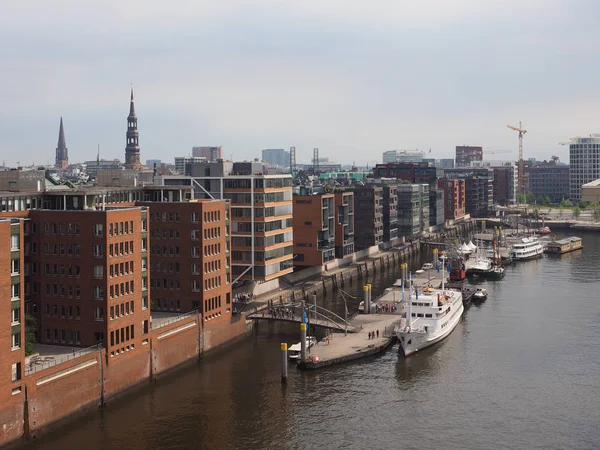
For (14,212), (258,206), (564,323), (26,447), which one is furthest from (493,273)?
(26,447)

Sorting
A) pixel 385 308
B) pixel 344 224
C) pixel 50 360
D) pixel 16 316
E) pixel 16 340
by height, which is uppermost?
pixel 344 224

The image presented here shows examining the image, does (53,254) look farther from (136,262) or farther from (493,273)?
(493,273)

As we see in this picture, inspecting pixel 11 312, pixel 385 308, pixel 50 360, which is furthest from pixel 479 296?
pixel 11 312

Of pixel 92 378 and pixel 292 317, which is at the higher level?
pixel 292 317

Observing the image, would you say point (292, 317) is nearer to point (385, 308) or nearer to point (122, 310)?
point (385, 308)

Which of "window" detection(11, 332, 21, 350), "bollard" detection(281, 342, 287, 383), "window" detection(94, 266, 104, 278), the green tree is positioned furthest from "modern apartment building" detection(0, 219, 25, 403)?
"bollard" detection(281, 342, 287, 383)

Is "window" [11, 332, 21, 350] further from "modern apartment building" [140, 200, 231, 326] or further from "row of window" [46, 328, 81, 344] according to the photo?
"modern apartment building" [140, 200, 231, 326]

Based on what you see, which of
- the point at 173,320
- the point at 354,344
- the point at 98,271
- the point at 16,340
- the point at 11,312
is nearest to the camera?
the point at 11,312

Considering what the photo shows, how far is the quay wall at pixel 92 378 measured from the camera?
71.8 meters

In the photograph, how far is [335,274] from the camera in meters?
165

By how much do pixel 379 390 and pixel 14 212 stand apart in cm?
4403

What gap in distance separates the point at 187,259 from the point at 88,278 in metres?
21.5

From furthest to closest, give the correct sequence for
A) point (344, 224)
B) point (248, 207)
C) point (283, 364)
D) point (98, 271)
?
1. point (344, 224)
2. point (248, 207)
3. point (283, 364)
4. point (98, 271)

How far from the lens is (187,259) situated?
348 feet
